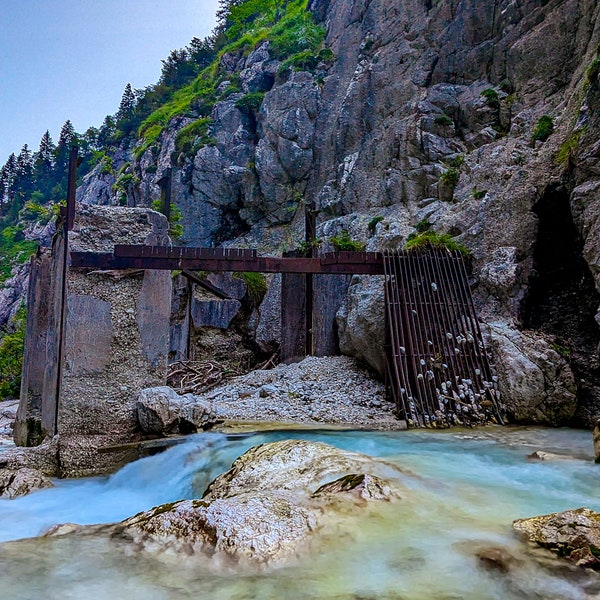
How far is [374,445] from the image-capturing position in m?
6.73

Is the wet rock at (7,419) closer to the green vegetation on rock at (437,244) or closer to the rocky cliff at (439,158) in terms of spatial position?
the rocky cliff at (439,158)

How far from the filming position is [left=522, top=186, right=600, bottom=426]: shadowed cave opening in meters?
8.63

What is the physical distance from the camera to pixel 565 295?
963cm

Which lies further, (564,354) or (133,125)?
(133,125)

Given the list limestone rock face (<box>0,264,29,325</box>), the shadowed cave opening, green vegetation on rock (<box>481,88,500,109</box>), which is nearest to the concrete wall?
the shadowed cave opening

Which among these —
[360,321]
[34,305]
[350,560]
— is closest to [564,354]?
[360,321]

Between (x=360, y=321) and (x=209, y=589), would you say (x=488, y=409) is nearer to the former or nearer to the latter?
(x=360, y=321)

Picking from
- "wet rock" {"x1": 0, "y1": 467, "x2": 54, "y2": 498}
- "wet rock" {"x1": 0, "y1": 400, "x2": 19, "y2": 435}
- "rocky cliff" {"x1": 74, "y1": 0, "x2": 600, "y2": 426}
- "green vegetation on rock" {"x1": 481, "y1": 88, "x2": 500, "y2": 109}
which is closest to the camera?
"wet rock" {"x1": 0, "y1": 467, "x2": 54, "y2": 498}

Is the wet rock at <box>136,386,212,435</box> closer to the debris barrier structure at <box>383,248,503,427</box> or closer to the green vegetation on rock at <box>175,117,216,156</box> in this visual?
the debris barrier structure at <box>383,248,503,427</box>

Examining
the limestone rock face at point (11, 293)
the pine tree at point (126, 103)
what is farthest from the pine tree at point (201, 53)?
the limestone rock face at point (11, 293)

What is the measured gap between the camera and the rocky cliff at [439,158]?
906cm

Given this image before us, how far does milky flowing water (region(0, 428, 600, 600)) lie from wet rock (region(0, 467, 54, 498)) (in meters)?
0.21

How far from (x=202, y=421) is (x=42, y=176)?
7209 cm

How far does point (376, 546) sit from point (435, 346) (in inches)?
262
